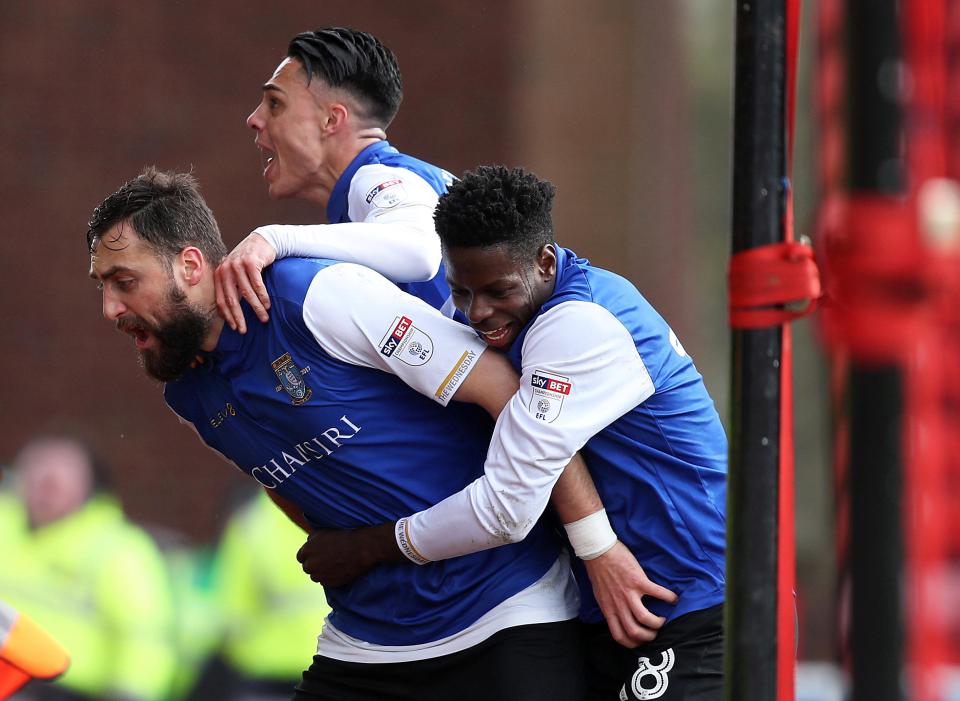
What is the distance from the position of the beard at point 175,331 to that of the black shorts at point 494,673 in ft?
2.79

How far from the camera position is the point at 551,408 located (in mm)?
2703

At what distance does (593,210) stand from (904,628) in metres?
8.17

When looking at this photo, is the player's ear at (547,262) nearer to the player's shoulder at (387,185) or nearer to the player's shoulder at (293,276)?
the player's shoulder at (293,276)

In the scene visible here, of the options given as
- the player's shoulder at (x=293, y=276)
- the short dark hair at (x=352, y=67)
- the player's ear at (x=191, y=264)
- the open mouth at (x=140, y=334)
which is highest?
the short dark hair at (x=352, y=67)

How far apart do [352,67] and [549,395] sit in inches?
64.5

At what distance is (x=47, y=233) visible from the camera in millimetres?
8625

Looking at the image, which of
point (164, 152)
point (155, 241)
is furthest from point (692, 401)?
point (164, 152)

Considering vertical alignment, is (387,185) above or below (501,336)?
above

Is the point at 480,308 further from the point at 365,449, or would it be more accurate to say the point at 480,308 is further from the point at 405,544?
the point at 405,544

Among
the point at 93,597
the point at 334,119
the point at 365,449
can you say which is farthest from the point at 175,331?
the point at 93,597

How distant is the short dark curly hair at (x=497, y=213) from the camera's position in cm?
285

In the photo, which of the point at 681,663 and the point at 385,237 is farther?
the point at 385,237

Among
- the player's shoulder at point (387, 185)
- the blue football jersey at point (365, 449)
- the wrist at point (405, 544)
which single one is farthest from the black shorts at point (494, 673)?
the player's shoulder at point (387, 185)

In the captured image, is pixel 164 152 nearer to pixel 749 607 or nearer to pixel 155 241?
pixel 155 241
